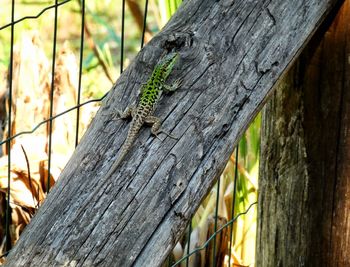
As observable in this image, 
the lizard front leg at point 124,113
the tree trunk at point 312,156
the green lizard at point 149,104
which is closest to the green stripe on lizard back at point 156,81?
the green lizard at point 149,104

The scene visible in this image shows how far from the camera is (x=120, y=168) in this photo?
1998mm

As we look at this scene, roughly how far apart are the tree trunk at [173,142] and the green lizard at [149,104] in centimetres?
2

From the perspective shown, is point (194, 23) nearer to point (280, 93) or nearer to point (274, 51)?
point (274, 51)

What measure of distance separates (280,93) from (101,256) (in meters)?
1.33

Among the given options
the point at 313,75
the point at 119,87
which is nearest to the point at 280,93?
the point at 313,75

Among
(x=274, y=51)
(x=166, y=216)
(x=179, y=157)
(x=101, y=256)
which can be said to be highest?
(x=274, y=51)

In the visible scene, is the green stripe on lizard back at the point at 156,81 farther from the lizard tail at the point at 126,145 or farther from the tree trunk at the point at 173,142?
the lizard tail at the point at 126,145

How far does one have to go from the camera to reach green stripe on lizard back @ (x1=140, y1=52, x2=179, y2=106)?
7.55 ft

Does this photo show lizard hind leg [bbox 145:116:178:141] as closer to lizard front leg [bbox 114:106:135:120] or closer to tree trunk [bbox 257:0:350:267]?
lizard front leg [bbox 114:106:135:120]

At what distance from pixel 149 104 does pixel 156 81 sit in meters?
0.10

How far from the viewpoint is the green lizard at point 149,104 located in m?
2.10

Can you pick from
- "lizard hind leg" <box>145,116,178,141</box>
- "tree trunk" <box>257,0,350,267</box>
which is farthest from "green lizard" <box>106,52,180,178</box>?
"tree trunk" <box>257,0,350,267</box>

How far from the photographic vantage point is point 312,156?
9.66 ft

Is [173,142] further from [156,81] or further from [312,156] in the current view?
[312,156]
